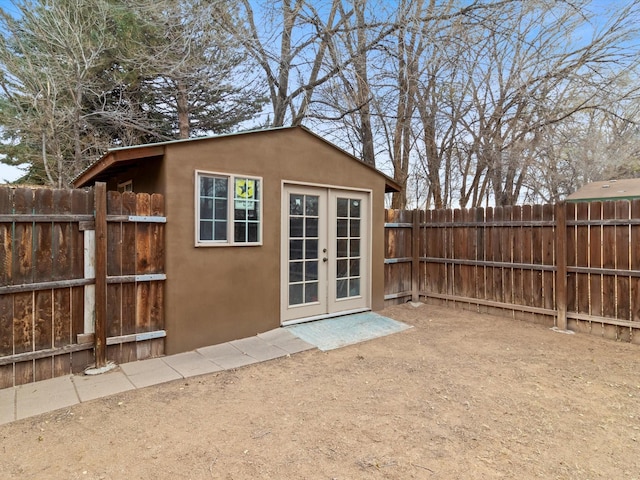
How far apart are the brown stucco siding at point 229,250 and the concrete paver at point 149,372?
0.26 metres

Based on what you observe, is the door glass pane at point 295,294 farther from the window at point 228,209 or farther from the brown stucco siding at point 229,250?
the window at point 228,209

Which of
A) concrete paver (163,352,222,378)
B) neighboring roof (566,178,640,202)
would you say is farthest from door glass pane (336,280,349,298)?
neighboring roof (566,178,640,202)

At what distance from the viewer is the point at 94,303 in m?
3.42

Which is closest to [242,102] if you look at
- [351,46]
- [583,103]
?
[351,46]

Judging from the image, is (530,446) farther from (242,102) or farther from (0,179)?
(0,179)

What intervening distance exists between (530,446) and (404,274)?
4540 millimetres

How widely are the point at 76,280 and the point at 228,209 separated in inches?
66.4

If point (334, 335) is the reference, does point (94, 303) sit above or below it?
above

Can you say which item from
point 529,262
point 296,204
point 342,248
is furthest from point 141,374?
point 529,262

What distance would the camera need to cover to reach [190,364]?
3643 millimetres

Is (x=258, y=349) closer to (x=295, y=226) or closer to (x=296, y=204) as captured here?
(x=295, y=226)

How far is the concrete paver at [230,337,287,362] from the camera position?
3932mm

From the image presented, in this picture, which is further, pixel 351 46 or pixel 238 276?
pixel 351 46

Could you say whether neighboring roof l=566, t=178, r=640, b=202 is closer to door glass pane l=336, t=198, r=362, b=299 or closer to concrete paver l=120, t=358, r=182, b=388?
door glass pane l=336, t=198, r=362, b=299
